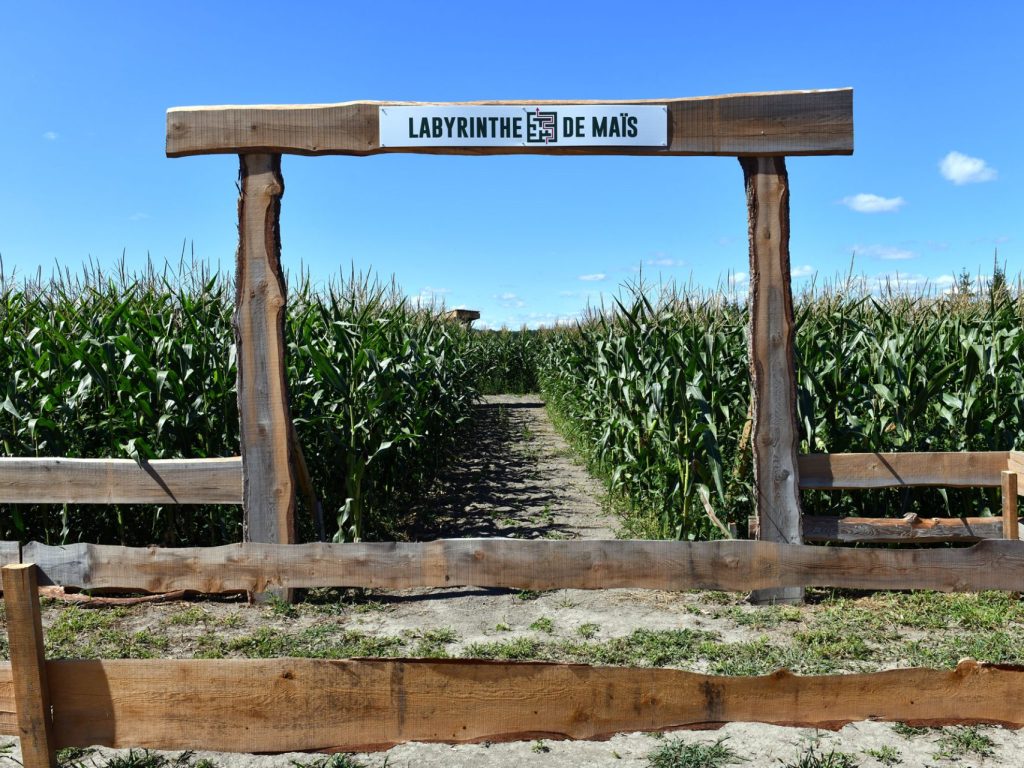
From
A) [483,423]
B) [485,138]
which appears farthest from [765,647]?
[483,423]

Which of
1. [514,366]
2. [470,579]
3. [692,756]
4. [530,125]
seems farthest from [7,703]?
[514,366]

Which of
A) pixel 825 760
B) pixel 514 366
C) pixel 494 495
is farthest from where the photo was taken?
pixel 514 366

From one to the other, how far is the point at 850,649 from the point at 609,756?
1998 mm

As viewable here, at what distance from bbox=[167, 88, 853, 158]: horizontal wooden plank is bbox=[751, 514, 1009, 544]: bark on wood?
2.52 metres

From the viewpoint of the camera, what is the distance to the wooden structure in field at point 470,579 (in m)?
2.61

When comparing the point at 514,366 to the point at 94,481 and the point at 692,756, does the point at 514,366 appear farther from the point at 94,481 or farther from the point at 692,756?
the point at 692,756

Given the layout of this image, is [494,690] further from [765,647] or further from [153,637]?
[153,637]

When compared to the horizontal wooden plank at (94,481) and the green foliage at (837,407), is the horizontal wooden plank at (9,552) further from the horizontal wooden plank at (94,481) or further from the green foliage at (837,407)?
the green foliage at (837,407)

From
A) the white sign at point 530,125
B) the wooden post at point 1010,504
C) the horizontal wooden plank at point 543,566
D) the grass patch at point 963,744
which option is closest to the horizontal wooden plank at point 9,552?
the horizontal wooden plank at point 543,566

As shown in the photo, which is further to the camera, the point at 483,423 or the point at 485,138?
the point at 483,423

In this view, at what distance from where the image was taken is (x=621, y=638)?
4.91m

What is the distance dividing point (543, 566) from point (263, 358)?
293 centimetres

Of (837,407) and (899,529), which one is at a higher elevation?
(837,407)

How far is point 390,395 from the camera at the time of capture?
6.75 m
